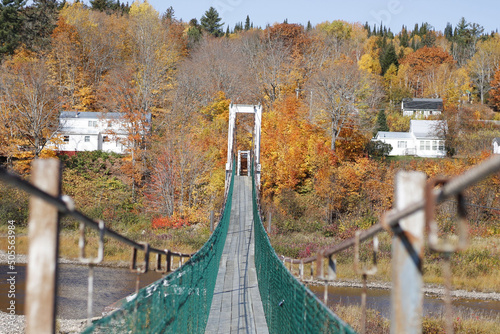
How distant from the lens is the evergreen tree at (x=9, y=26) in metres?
36.7

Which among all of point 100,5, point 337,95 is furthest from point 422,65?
point 100,5

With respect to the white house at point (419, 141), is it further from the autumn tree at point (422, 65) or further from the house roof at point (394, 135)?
the autumn tree at point (422, 65)

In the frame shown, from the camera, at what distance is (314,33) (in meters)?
51.0

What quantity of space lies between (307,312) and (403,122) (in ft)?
129

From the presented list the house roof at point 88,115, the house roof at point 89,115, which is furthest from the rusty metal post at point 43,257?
the house roof at point 88,115

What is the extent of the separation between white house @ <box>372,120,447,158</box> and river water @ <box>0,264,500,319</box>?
18304mm

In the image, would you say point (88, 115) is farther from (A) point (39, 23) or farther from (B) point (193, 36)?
(B) point (193, 36)

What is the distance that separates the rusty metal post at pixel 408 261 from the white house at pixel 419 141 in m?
32.9

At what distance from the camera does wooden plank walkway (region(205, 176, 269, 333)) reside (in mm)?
7048

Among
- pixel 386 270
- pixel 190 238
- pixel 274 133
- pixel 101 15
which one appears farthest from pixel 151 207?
pixel 101 15

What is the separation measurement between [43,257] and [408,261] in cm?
110

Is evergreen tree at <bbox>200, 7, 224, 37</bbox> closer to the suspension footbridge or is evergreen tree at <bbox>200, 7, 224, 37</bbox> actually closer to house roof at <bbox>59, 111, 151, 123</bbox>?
house roof at <bbox>59, 111, 151, 123</bbox>

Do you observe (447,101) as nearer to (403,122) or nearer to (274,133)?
(403,122)

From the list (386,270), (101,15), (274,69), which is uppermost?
(101,15)
